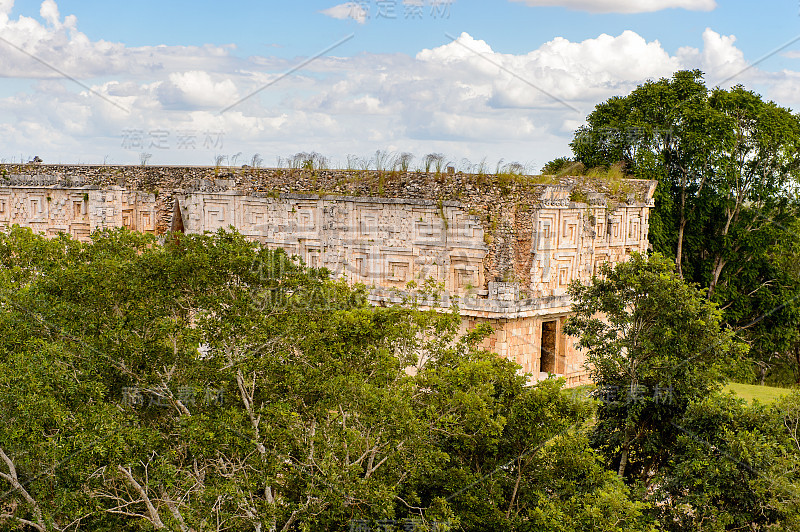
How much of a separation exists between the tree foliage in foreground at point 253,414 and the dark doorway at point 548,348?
7847mm

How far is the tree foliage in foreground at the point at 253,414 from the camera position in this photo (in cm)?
930

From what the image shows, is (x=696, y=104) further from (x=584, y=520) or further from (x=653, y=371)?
(x=584, y=520)

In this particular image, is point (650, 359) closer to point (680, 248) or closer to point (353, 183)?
point (353, 183)

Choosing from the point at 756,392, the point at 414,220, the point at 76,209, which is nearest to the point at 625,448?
the point at 414,220

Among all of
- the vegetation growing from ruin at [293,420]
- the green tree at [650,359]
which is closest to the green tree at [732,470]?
the vegetation growing from ruin at [293,420]

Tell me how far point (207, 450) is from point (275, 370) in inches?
64.6

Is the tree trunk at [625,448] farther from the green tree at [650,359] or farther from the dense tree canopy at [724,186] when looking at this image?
the dense tree canopy at [724,186]

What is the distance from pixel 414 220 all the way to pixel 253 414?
10472 mm

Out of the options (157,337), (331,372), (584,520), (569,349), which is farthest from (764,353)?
(157,337)

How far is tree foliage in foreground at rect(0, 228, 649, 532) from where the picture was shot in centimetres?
930

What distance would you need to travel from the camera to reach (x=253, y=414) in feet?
33.3

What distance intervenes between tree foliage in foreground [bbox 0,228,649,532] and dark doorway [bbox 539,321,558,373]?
7847 mm

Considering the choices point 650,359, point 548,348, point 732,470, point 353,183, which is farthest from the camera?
point 353,183

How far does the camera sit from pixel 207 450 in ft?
30.7
